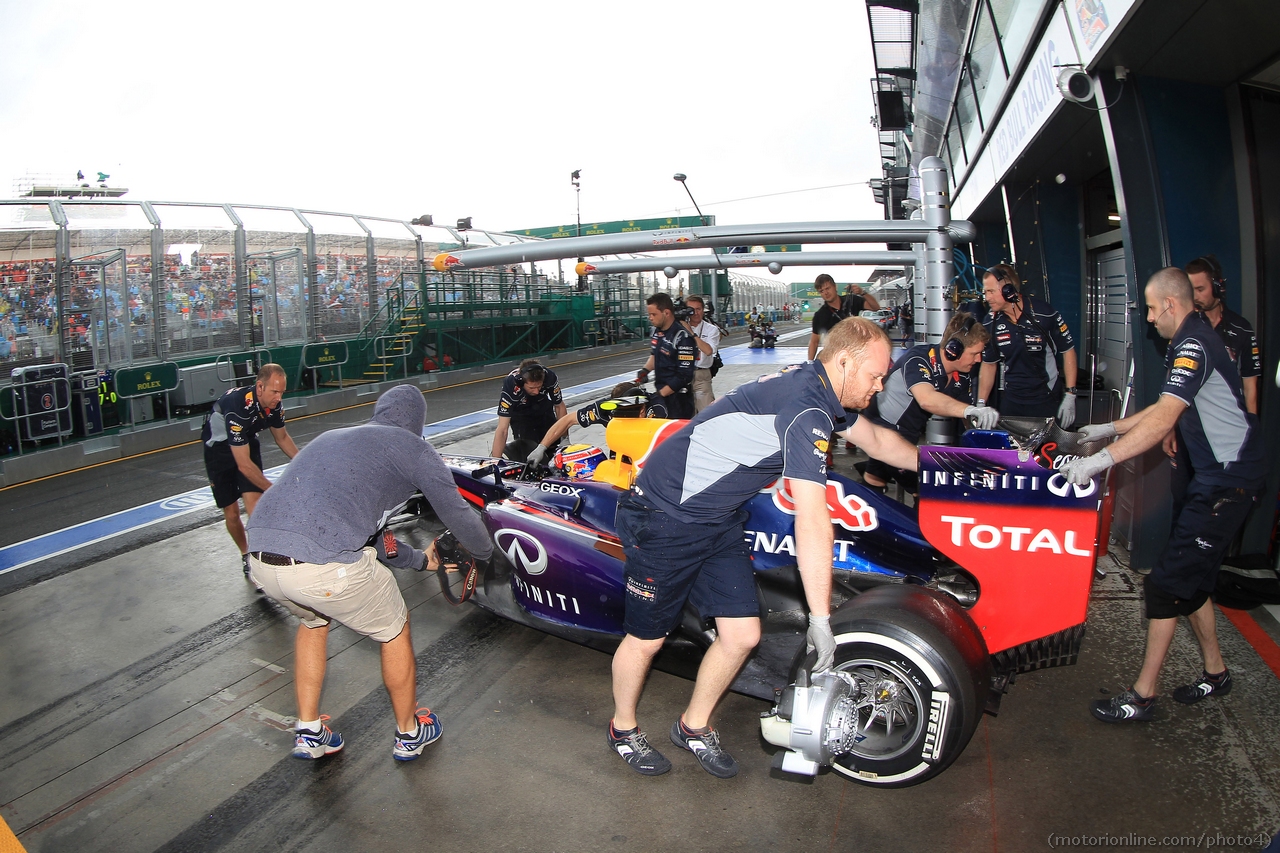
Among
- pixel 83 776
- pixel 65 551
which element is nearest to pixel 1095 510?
pixel 83 776

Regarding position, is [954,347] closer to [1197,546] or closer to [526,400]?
[1197,546]

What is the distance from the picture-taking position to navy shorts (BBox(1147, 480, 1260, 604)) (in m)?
3.13

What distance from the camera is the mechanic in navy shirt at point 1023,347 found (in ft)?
19.3

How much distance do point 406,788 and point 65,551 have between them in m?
5.21

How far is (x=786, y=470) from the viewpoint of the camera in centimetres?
254

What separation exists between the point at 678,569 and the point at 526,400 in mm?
3613

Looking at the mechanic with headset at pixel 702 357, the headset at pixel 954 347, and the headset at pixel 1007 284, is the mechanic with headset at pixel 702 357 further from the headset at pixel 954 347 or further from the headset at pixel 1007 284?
the headset at pixel 954 347

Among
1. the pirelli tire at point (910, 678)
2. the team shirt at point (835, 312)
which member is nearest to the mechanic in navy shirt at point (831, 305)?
the team shirt at point (835, 312)

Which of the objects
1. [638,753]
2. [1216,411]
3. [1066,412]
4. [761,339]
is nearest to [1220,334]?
[1216,411]

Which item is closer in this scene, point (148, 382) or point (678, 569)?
point (678, 569)

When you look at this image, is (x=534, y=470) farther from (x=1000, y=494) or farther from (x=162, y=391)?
(x=162, y=391)

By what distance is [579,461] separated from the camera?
16.2ft

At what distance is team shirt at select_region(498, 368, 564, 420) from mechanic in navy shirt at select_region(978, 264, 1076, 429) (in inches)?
132

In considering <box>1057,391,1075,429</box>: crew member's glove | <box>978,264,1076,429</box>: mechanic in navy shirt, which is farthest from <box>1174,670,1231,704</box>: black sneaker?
<box>978,264,1076,429</box>: mechanic in navy shirt
